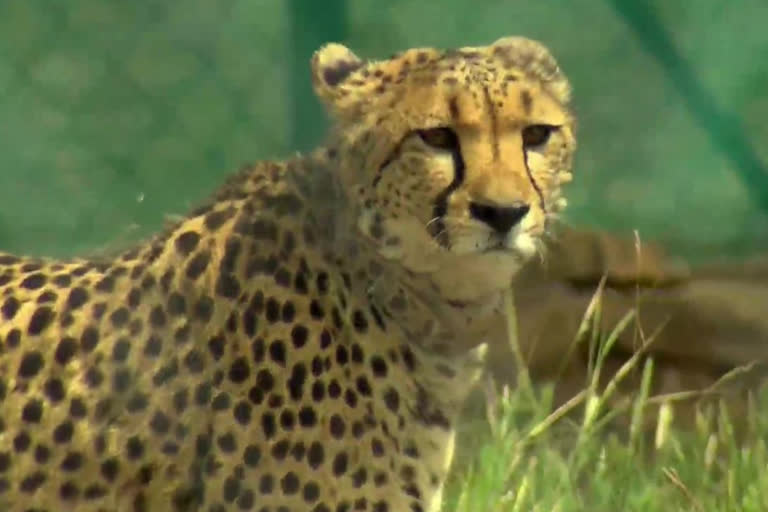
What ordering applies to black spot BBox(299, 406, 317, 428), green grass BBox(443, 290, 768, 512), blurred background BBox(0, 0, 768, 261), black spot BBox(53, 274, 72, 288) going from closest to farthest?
1. black spot BBox(299, 406, 317, 428)
2. black spot BBox(53, 274, 72, 288)
3. green grass BBox(443, 290, 768, 512)
4. blurred background BBox(0, 0, 768, 261)

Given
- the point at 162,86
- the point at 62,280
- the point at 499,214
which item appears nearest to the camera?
the point at 499,214

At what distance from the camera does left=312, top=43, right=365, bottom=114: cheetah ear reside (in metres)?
1.67

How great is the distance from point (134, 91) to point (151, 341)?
89 centimetres

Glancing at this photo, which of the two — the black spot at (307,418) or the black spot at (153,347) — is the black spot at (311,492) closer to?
the black spot at (307,418)

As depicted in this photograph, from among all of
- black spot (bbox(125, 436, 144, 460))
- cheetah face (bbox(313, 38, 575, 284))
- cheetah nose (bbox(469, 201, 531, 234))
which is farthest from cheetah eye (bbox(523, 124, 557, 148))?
black spot (bbox(125, 436, 144, 460))

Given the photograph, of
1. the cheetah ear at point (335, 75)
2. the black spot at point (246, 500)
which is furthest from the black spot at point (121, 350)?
the cheetah ear at point (335, 75)

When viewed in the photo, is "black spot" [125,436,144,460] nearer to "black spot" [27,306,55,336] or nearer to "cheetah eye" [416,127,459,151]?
"black spot" [27,306,55,336]

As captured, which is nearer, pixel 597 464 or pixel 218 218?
pixel 218 218

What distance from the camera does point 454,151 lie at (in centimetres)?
157

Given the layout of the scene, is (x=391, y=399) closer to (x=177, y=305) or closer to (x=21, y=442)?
(x=177, y=305)

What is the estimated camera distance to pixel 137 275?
5.56 ft

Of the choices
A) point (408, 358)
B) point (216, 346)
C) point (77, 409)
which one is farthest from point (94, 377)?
point (408, 358)

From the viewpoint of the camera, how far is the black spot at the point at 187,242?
1.68 m

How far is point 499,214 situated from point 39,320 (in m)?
0.55
